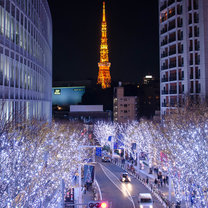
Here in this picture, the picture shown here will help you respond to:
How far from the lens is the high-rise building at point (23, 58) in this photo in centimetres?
1504

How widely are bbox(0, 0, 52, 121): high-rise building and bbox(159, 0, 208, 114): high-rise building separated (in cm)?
1432

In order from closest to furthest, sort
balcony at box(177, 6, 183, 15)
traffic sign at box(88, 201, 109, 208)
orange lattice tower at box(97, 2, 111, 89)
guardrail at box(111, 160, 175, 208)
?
traffic sign at box(88, 201, 109, 208)
guardrail at box(111, 160, 175, 208)
balcony at box(177, 6, 183, 15)
orange lattice tower at box(97, 2, 111, 89)

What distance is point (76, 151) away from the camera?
62.3 feet

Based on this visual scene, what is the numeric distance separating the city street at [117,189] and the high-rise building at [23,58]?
→ 7.14m

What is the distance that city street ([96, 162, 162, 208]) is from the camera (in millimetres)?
15859

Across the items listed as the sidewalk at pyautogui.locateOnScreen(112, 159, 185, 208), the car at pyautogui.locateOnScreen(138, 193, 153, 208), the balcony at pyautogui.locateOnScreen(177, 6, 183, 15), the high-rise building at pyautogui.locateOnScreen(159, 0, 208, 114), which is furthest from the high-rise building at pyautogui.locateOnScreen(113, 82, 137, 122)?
the car at pyautogui.locateOnScreen(138, 193, 153, 208)

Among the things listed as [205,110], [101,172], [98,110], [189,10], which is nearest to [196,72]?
[189,10]

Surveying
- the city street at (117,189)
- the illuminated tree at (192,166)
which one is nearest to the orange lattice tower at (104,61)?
the city street at (117,189)

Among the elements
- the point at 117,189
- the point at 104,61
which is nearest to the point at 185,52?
the point at 117,189

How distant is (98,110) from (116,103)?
637 cm

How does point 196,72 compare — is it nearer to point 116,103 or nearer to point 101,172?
point 101,172

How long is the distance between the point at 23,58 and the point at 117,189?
10.8 meters

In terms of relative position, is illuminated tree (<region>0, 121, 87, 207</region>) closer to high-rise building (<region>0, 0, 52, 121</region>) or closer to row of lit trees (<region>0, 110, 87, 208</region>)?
row of lit trees (<region>0, 110, 87, 208</region>)

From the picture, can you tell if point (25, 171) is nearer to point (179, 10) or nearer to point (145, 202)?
point (145, 202)
